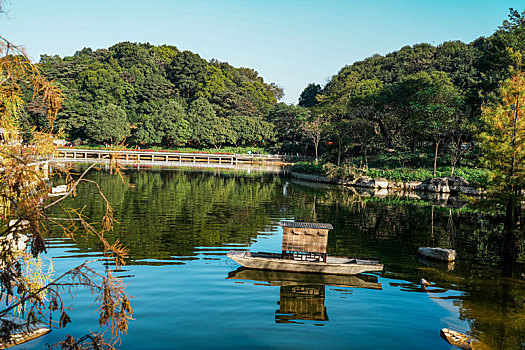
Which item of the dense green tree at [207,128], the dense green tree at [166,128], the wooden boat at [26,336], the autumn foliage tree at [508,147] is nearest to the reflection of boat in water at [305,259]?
the wooden boat at [26,336]

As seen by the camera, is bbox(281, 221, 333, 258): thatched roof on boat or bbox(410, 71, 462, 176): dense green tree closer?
bbox(281, 221, 333, 258): thatched roof on boat

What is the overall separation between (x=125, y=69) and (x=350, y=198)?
7731 cm

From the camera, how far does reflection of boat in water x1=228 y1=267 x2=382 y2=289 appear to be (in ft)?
37.7

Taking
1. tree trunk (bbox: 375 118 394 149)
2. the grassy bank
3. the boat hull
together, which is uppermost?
tree trunk (bbox: 375 118 394 149)

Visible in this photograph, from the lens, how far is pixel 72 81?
83.9 m

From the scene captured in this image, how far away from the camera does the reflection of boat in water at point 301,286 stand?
31.0 feet

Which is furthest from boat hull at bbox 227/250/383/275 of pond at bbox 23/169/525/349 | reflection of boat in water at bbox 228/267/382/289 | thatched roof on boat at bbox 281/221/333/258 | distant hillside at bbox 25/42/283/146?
distant hillside at bbox 25/42/283/146

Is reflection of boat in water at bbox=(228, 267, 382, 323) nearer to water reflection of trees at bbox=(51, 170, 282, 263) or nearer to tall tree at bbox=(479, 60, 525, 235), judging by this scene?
water reflection of trees at bbox=(51, 170, 282, 263)

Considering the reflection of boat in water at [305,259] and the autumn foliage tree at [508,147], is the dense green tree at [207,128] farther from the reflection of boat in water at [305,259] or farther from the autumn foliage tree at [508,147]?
the reflection of boat in water at [305,259]

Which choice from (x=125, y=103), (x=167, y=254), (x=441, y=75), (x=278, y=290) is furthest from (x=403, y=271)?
(x=125, y=103)

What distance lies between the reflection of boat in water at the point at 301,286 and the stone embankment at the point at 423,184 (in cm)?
2705

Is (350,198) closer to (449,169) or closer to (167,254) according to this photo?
Answer: (449,169)

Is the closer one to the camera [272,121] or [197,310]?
[197,310]

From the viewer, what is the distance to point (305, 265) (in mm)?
11883
